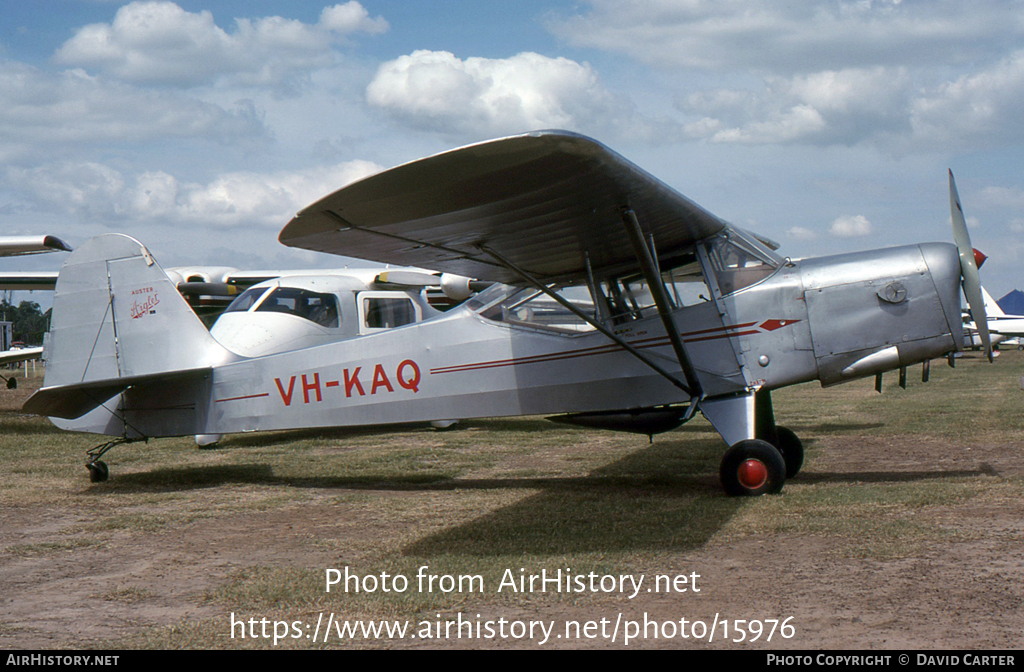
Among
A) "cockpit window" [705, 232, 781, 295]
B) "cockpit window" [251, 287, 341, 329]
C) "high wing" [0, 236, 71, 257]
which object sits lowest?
"cockpit window" [705, 232, 781, 295]

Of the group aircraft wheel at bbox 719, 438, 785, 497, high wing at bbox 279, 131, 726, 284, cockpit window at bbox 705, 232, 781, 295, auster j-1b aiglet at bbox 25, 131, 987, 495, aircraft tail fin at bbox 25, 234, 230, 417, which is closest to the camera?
high wing at bbox 279, 131, 726, 284

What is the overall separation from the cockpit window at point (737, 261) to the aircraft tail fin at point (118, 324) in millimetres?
4710

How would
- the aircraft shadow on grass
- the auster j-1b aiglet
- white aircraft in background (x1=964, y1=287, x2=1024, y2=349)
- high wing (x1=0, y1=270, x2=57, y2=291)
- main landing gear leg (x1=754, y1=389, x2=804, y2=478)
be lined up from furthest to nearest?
white aircraft in background (x1=964, y1=287, x2=1024, y2=349), high wing (x1=0, y1=270, x2=57, y2=291), main landing gear leg (x1=754, y1=389, x2=804, y2=478), the auster j-1b aiglet, the aircraft shadow on grass

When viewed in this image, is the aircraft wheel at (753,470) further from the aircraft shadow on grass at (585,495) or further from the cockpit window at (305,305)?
the cockpit window at (305,305)

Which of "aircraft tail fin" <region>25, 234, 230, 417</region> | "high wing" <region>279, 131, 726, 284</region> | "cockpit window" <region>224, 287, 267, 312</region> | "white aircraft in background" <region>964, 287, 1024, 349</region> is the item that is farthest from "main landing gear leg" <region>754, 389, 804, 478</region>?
"white aircraft in background" <region>964, 287, 1024, 349</region>

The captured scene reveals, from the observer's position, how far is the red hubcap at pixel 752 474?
6.26 metres

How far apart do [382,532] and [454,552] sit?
92 cm

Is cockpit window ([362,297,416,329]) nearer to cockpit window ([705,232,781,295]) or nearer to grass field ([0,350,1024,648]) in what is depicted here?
grass field ([0,350,1024,648])

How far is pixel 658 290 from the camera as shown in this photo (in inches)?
239

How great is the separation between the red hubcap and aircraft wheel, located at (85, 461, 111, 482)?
5.91 meters

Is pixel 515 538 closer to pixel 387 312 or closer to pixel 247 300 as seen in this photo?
pixel 247 300

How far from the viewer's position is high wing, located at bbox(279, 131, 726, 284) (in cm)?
436

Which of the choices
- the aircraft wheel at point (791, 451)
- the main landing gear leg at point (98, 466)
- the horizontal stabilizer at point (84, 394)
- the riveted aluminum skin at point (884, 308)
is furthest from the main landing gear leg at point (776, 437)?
the main landing gear leg at point (98, 466)

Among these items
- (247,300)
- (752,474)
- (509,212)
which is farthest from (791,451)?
(247,300)
